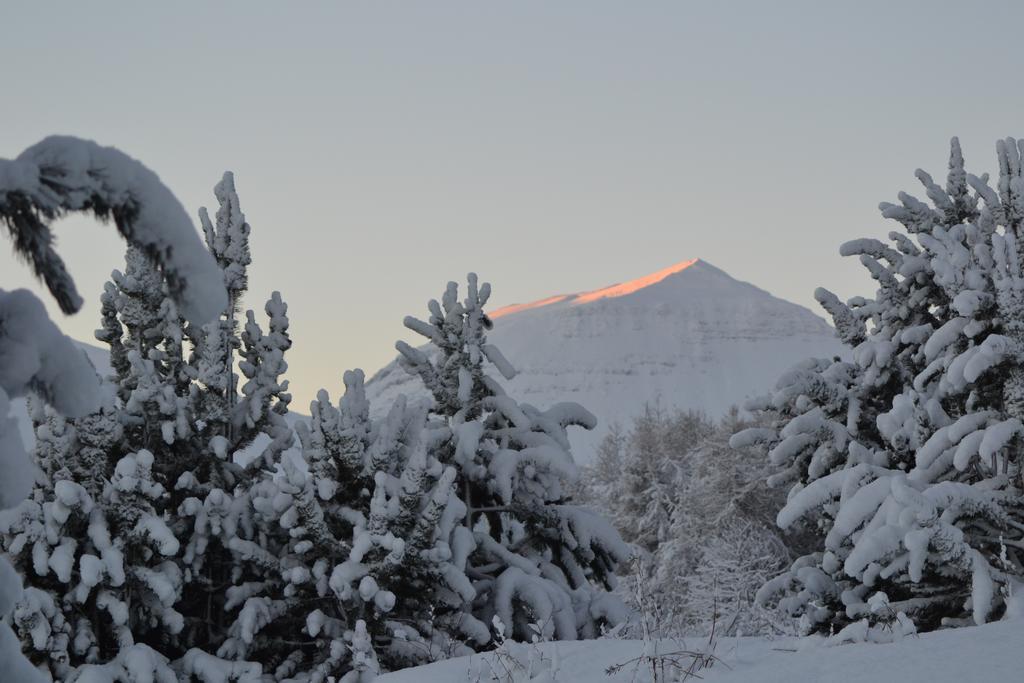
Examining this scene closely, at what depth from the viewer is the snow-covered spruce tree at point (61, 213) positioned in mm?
2104

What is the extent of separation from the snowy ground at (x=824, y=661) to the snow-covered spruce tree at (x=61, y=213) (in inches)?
142

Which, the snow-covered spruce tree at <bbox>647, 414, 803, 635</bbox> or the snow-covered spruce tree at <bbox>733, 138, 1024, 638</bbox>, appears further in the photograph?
the snow-covered spruce tree at <bbox>647, 414, 803, 635</bbox>

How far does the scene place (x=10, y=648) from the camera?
2.52 meters

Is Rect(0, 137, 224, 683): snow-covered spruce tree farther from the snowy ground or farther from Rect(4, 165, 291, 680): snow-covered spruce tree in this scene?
Rect(4, 165, 291, 680): snow-covered spruce tree

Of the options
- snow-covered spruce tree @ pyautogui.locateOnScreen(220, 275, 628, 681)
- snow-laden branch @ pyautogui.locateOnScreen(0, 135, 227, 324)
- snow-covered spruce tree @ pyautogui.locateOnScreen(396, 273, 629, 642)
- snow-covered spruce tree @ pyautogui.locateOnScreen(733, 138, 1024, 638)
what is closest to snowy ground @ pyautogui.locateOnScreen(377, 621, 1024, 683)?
snow-covered spruce tree @ pyautogui.locateOnScreen(733, 138, 1024, 638)

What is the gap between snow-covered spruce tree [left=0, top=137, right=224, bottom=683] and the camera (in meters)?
2.10

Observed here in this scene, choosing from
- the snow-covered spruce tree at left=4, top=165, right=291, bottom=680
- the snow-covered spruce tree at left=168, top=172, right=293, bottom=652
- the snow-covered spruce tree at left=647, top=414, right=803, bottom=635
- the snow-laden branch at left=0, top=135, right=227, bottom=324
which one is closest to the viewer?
the snow-laden branch at left=0, top=135, right=227, bottom=324

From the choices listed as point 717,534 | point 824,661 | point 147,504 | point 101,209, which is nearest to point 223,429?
point 147,504

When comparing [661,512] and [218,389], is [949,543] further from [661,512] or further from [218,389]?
[661,512]

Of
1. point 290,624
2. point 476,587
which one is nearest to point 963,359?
point 476,587

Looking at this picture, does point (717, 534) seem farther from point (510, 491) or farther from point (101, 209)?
point (101, 209)

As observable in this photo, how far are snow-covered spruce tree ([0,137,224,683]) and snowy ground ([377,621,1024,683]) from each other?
11.8ft

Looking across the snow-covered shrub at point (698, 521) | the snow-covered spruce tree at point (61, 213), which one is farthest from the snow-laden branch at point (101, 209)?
the snow-covered shrub at point (698, 521)

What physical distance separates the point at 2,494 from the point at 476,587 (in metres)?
13.0
